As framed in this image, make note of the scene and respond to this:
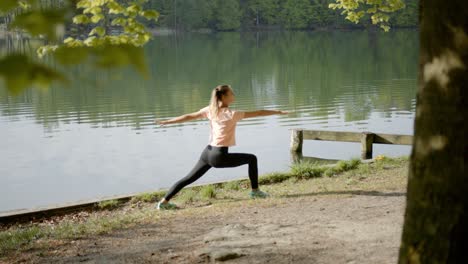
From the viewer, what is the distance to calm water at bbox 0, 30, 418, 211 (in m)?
13.3

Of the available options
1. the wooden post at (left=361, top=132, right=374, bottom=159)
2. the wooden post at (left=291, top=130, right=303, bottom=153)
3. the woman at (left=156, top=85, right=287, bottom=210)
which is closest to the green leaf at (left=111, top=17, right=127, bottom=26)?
the woman at (left=156, top=85, right=287, bottom=210)

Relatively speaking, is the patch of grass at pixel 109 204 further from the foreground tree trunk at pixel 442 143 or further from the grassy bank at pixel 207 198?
the foreground tree trunk at pixel 442 143

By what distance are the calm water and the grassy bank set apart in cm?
174

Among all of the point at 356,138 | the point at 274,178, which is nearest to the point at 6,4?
the point at 274,178

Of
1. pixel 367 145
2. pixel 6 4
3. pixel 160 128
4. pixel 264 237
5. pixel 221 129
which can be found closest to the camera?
pixel 6 4

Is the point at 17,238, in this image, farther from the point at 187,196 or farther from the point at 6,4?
the point at 6,4

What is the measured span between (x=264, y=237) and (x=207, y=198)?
3.27 meters

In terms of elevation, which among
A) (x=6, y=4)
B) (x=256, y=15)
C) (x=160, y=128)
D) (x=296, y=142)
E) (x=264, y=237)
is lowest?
(x=160, y=128)

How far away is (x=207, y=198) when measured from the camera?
30.2ft

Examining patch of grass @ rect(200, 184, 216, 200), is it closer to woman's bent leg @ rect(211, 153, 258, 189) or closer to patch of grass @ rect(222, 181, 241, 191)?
patch of grass @ rect(222, 181, 241, 191)

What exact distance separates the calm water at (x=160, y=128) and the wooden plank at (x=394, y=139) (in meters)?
1.74

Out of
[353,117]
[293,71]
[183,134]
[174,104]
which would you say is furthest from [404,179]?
[293,71]

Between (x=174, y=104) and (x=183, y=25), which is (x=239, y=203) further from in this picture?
(x=183, y=25)

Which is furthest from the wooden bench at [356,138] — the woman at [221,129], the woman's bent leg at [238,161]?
the woman at [221,129]
